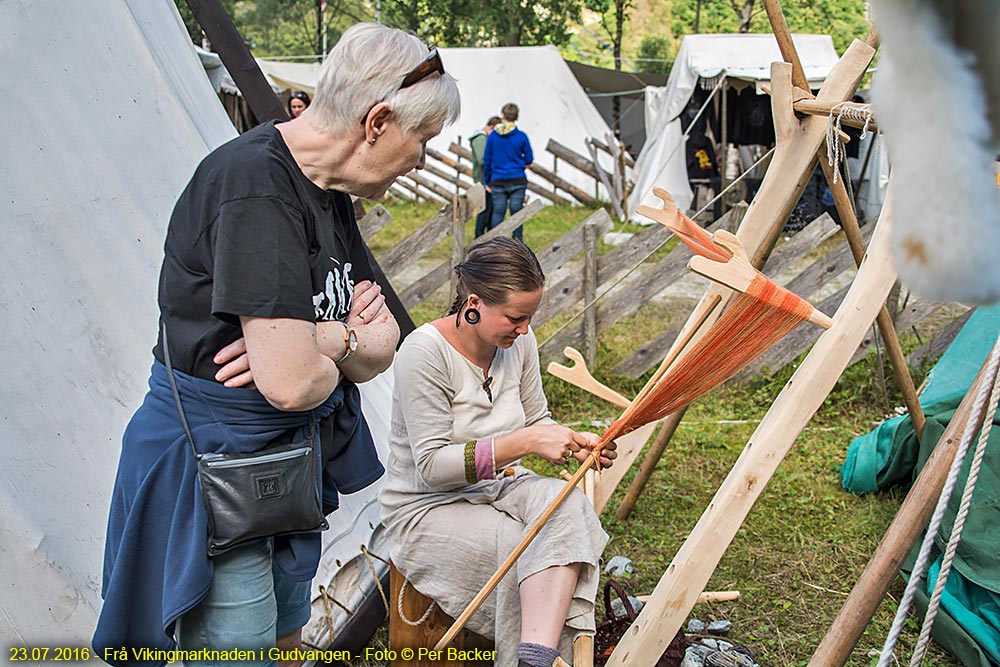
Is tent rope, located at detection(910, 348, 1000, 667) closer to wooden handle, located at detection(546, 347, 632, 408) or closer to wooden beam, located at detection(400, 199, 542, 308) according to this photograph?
wooden handle, located at detection(546, 347, 632, 408)

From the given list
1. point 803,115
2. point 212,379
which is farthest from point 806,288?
point 212,379

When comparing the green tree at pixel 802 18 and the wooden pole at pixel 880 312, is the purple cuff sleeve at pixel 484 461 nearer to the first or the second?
the wooden pole at pixel 880 312

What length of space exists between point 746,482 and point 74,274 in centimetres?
185

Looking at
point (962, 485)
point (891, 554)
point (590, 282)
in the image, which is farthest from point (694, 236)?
point (590, 282)

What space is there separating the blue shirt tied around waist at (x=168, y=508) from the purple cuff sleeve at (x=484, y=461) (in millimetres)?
706

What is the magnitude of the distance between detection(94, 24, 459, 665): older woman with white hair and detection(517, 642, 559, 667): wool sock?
69cm

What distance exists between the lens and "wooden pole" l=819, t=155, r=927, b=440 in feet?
Result: 9.46

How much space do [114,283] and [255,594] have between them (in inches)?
47.0

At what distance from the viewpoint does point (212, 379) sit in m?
1.58

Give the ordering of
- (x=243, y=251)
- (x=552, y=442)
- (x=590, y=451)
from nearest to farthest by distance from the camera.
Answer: (x=243, y=251) → (x=552, y=442) → (x=590, y=451)

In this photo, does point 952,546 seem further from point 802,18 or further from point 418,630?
point 802,18

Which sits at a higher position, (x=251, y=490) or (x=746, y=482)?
(x=251, y=490)

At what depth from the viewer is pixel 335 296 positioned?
1645mm

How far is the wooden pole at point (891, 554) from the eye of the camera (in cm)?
179
